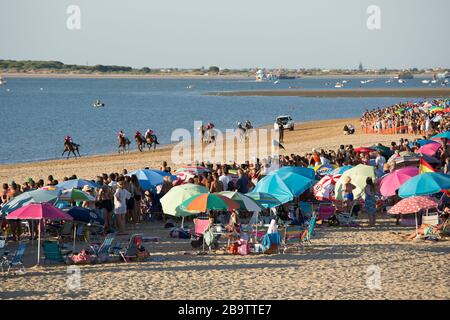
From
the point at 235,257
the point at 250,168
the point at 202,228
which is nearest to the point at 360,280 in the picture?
the point at 235,257

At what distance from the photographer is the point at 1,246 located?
1400cm

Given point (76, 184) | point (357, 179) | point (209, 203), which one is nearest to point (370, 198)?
point (357, 179)

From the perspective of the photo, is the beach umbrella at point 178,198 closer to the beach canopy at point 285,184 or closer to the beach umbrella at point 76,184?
the beach canopy at point 285,184

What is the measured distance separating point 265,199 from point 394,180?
123 inches

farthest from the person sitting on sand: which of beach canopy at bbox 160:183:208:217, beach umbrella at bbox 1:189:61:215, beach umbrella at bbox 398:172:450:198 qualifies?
beach umbrella at bbox 1:189:61:215

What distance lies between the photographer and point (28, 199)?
1534 centimetres

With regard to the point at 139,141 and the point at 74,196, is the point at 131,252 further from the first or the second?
the point at 139,141

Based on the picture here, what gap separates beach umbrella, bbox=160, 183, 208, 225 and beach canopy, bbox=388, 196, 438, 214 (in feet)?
12.5

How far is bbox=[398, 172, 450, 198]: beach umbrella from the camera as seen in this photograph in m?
16.2

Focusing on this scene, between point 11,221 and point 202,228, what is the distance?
3841 mm

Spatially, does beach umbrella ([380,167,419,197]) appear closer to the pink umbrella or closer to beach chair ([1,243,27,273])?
the pink umbrella

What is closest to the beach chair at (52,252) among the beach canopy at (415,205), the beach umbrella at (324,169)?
the beach canopy at (415,205)
